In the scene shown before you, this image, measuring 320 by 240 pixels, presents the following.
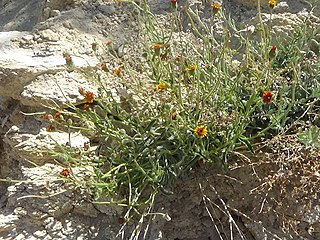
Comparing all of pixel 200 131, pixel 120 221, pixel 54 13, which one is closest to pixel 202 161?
pixel 200 131

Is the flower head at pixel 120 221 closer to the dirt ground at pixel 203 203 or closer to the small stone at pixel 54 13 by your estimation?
the dirt ground at pixel 203 203

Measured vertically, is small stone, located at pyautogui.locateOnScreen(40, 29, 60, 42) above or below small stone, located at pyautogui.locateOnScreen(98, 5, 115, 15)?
below

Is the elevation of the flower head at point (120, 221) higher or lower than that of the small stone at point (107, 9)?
lower

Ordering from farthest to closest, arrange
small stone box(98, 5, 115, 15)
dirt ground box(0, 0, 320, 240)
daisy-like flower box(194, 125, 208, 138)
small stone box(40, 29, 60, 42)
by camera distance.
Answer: small stone box(98, 5, 115, 15) < small stone box(40, 29, 60, 42) < dirt ground box(0, 0, 320, 240) < daisy-like flower box(194, 125, 208, 138)

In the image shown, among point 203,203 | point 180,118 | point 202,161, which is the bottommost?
point 203,203

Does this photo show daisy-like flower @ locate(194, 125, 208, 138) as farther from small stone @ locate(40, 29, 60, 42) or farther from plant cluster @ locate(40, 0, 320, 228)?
small stone @ locate(40, 29, 60, 42)

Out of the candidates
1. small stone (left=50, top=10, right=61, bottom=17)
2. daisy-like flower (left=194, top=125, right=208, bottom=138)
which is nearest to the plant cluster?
daisy-like flower (left=194, top=125, right=208, bottom=138)

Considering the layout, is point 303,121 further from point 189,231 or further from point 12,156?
point 12,156

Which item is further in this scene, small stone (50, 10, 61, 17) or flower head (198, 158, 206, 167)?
small stone (50, 10, 61, 17)


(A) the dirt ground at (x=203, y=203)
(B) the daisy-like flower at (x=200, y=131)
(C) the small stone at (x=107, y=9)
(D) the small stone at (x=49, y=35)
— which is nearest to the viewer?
(B) the daisy-like flower at (x=200, y=131)

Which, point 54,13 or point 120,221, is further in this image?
point 54,13

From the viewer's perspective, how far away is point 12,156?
6.76ft

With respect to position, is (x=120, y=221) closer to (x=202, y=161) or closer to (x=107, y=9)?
(x=202, y=161)

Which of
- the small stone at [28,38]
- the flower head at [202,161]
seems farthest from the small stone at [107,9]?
the flower head at [202,161]
